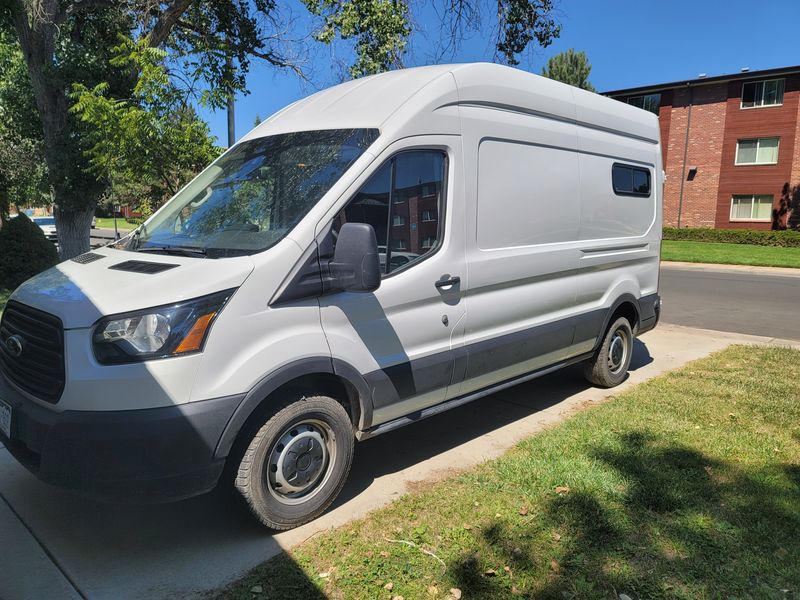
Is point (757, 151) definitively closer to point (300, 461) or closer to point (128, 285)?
point (300, 461)

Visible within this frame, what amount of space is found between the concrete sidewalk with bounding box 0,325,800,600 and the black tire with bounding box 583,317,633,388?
1.33m

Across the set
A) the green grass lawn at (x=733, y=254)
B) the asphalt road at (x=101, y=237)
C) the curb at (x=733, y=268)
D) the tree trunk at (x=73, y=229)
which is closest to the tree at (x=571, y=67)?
the green grass lawn at (x=733, y=254)

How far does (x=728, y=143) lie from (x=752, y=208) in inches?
139

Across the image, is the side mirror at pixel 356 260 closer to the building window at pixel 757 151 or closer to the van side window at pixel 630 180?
the van side window at pixel 630 180

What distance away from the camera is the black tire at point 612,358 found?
611 cm

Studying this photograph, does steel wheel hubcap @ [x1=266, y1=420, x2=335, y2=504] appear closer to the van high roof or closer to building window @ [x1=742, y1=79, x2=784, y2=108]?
the van high roof

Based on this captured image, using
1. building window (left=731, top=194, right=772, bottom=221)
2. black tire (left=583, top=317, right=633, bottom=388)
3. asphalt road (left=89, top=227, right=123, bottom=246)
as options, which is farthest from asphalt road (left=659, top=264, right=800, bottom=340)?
asphalt road (left=89, top=227, right=123, bottom=246)

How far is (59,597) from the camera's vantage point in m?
2.87

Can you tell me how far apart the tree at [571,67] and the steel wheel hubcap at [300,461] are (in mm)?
37279

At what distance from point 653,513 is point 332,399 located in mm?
1995

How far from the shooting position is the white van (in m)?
2.90

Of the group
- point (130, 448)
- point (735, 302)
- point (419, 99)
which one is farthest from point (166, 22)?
point (735, 302)

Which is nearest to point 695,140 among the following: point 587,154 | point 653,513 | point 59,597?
point 587,154

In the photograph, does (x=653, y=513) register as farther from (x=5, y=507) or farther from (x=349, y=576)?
(x=5, y=507)
